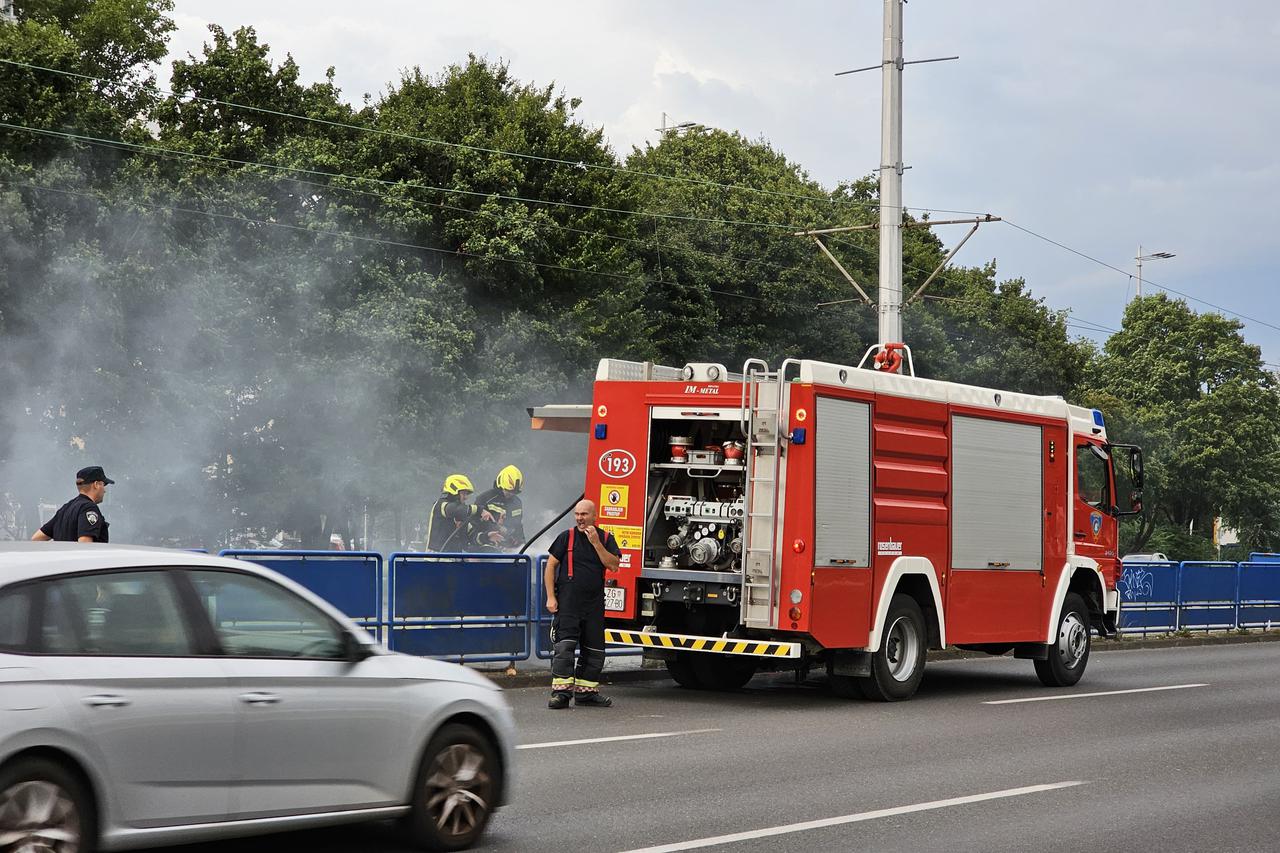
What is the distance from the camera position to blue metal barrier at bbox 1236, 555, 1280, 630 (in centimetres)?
2748

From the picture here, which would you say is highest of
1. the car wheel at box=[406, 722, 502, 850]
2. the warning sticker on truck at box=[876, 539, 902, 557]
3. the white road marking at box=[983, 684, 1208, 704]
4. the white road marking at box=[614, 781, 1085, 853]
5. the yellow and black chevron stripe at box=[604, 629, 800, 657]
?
the warning sticker on truck at box=[876, 539, 902, 557]

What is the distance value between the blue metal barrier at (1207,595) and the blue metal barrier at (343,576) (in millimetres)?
15781

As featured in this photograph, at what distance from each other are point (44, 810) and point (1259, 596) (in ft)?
84.5

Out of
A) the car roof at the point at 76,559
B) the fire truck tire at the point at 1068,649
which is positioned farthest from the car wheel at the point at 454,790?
the fire truck tire at the point at 1068,649

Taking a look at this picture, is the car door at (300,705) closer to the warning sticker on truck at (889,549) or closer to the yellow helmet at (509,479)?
the warning sticker on truck at (889,549)

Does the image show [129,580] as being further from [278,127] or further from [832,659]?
[278,127]

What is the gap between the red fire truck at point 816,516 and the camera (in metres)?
13.6

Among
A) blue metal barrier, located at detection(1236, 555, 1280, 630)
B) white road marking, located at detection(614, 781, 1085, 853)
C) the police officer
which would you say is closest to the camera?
white road marking, located at detection(614, 781, 1085, 853)

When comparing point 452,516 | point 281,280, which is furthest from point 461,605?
point 281,280

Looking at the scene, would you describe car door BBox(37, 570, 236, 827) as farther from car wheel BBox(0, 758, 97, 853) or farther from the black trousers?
the black trousers

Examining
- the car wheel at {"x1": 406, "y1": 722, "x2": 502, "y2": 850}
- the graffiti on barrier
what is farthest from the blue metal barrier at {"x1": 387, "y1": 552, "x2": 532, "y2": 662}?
the graffiti on barrier

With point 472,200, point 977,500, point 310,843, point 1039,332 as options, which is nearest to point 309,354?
point 472,200

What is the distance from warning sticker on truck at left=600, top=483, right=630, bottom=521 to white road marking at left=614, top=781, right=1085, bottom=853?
5.52m

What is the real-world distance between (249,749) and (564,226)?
2992 centimetres
